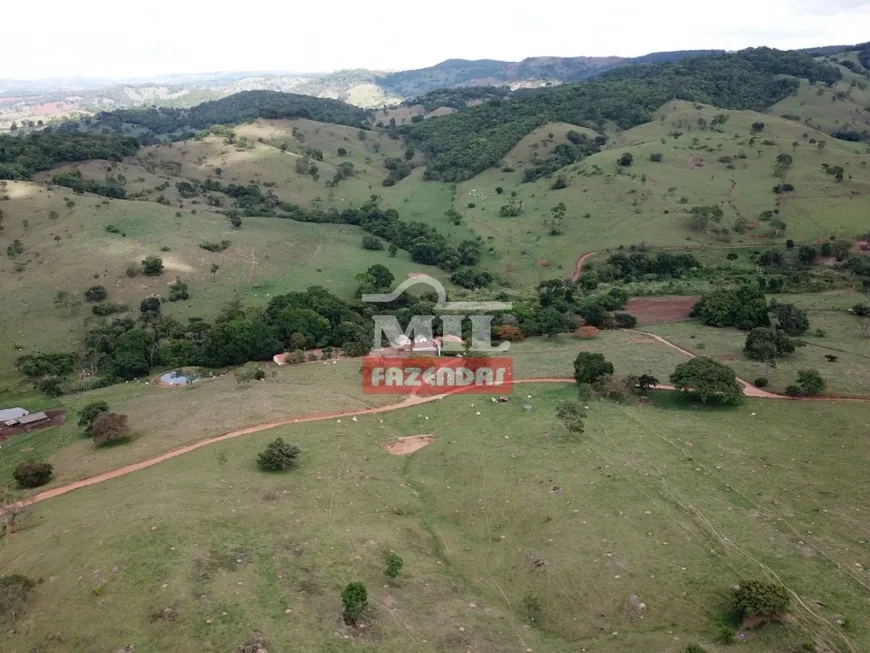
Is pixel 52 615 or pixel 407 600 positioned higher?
pixel 52 615

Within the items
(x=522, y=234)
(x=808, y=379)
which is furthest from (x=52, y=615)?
(x=522, y=234)

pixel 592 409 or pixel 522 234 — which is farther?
pixel 522 234

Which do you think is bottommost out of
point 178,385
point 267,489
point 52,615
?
point 178,385

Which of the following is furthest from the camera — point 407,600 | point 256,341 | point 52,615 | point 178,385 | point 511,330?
point 511,330

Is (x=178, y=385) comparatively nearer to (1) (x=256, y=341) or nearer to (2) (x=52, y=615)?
(1) (x=256, y=341)

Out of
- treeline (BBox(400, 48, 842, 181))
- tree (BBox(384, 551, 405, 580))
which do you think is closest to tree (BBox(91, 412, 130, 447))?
tree (BBox(384, 551, 405, 580))

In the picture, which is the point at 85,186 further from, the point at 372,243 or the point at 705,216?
the point at 705,216

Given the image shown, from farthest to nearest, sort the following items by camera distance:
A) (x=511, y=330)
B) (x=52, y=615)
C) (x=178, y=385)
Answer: (x=511, y=330) < (x=178, y=385) < (x=52, y=615)
